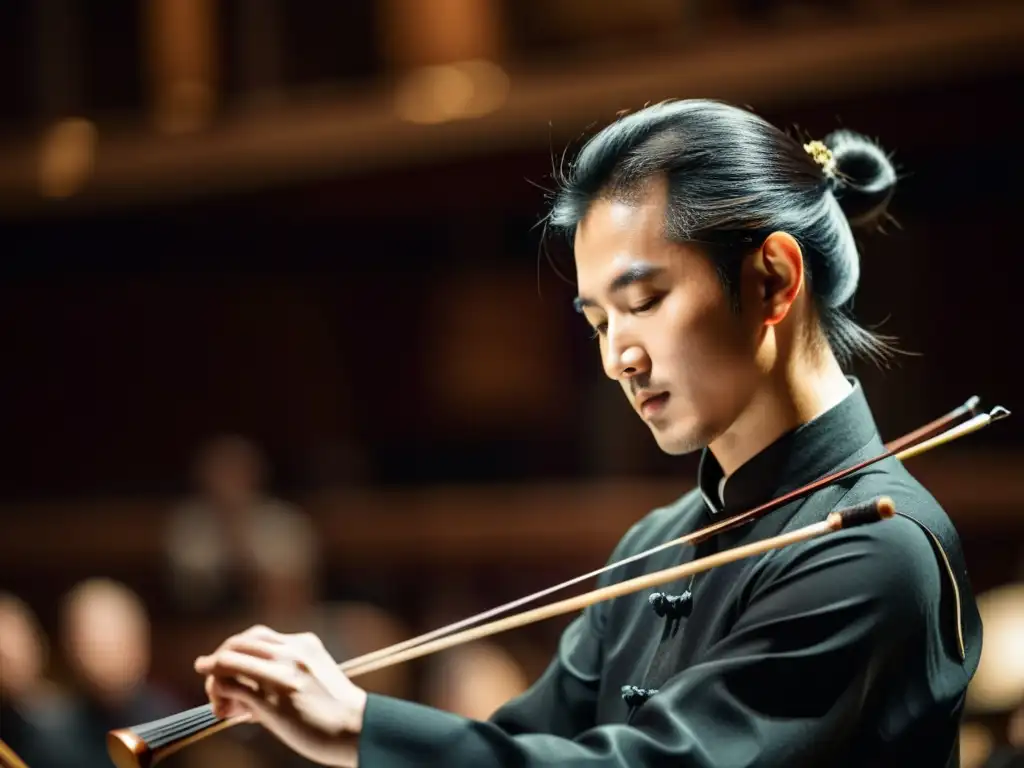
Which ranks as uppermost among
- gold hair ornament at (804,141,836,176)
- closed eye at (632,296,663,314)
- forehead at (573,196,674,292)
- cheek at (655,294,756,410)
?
gold hair ornament at (804,141,836,176)

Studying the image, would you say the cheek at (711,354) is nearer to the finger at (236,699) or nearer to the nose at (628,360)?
the nose at (628,360)

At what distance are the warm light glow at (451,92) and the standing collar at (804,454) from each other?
492 cm

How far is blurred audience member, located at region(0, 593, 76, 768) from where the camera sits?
423cm

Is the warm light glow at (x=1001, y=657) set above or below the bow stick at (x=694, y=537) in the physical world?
below

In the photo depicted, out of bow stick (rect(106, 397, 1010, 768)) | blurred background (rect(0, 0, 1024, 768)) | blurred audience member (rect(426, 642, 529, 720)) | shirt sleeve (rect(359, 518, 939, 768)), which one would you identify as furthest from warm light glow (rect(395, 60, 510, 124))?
shirt sleeve (rect(359, 518, 939, 768))

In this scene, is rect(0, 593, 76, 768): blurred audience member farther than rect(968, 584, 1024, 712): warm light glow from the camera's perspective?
Yes

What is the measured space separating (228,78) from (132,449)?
231cm

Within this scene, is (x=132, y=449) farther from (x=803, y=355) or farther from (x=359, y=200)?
(x=803, y=355)

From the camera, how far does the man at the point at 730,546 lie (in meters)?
1.37

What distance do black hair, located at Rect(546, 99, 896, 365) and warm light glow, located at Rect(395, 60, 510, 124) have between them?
15.7ft

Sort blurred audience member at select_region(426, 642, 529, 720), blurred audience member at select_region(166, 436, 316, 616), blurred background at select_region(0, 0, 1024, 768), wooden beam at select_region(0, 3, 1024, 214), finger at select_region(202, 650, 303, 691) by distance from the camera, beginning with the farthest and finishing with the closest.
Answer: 1. blurred audience member at select_region(166, 436, 316, 616)
2. blurred background at select_region(0, 0, 1024, 768)
3. wooden beam at select_region(0, 3, 1024, 214)
4. blurred audience member at select_region(426, 642, 529, 720)
5. finger at select_region(202, 650, 303, 691)

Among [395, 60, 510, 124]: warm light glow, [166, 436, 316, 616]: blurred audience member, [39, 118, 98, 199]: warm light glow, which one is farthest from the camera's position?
[39, 118, 98, 199]: warm light glow

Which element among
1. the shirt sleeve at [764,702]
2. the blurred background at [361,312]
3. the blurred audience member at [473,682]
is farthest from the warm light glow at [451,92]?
the shirt sleeve at [764,702]

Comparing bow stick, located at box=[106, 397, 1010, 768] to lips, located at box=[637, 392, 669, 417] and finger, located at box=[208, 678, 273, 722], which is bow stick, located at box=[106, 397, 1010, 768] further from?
lips, located at box=[637, 392, 669, 417]
